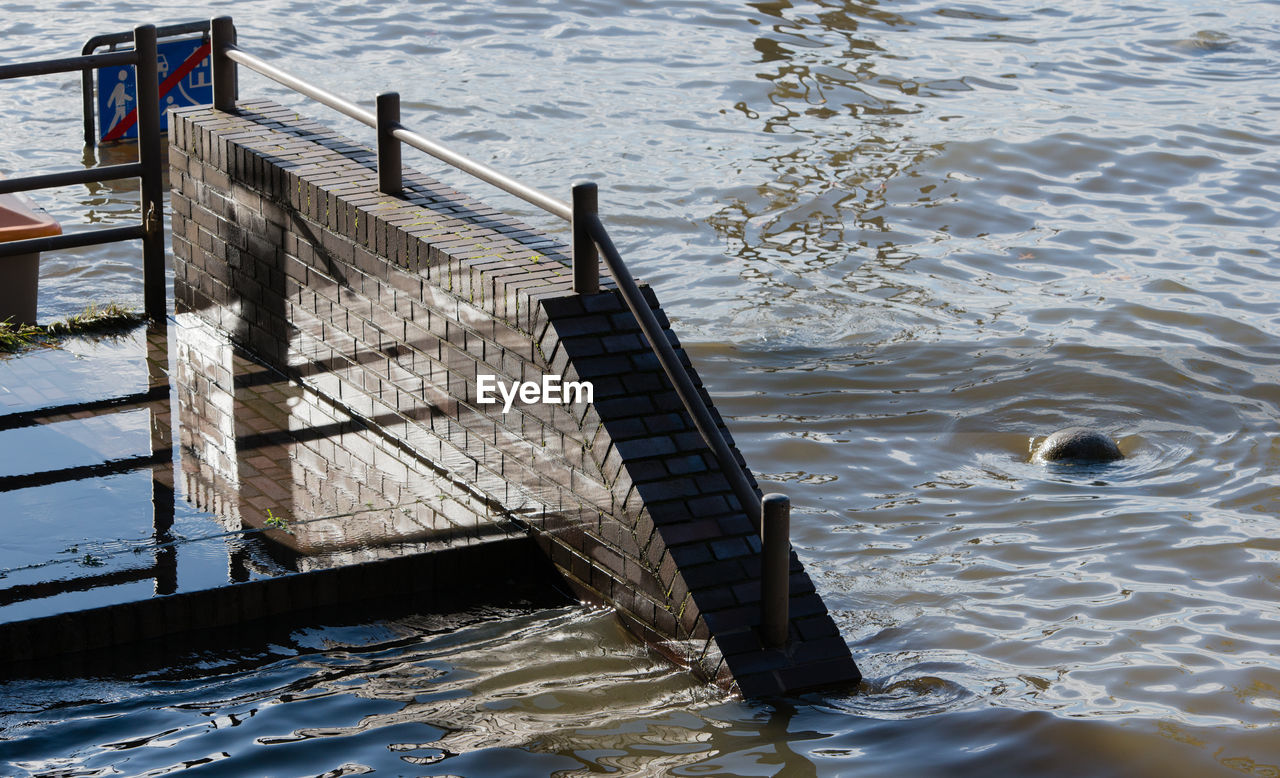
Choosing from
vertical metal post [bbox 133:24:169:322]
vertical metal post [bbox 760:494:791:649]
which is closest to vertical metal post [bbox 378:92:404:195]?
vertical metal post [bbox 133:24:169:322]

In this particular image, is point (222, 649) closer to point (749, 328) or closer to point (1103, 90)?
point (749, 328)

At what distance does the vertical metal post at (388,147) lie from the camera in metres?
6.55

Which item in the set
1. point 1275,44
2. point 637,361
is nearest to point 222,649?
point 637,361

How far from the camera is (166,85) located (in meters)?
11.8

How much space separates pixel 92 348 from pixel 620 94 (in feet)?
31.2

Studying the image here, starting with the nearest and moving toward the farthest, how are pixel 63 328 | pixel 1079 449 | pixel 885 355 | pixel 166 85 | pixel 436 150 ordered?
pixel 436 150 → pixel 63 328 → pixel 1079 449 → pixel 885 355 → pixel 166 85

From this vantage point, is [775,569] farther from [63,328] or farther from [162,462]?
[63,328]

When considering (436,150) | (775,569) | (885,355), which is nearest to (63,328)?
(436,150)

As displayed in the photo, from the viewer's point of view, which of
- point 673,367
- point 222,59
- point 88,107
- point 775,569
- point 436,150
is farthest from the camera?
point 88,107

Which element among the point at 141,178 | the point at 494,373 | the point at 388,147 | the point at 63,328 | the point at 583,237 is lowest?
the point at 63,328

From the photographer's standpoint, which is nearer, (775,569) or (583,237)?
(775,569)

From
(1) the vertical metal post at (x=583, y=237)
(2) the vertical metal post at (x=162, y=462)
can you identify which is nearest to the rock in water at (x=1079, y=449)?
(1) the vertical metal post at (x=583, y=237)

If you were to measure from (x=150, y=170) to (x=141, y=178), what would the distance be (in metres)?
0.07

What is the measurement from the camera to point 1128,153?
47.5 feet
